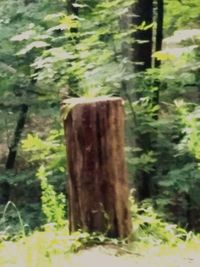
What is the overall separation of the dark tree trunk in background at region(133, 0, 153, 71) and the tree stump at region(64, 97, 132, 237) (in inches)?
155

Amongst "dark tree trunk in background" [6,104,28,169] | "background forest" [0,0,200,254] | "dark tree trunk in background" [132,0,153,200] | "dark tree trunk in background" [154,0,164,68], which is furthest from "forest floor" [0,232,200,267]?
"dark tree trunk in background" [6,104,28,169]

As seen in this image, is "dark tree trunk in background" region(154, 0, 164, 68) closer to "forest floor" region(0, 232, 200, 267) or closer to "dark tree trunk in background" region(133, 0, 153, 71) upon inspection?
"dark tree trunk in background" region(133, 0, 153, 71)

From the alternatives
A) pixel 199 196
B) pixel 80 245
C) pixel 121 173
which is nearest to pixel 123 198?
pixel 121 173

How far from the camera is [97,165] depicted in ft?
11.8

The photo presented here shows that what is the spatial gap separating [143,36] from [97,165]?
14.4 ft

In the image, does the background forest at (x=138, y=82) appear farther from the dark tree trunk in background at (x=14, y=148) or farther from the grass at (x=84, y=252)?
the grass at (x=84, y=252)

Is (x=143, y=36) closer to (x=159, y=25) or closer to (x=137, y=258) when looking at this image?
(x=159, y=25)

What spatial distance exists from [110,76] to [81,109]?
3.25 m

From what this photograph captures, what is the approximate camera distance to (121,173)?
3670mm

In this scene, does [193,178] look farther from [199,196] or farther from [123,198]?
[123,198]

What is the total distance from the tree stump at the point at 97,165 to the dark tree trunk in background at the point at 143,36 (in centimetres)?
393

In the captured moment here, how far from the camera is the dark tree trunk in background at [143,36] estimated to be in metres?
7.61

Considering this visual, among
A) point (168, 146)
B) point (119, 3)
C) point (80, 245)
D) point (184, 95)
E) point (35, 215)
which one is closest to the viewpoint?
point (80, 245)

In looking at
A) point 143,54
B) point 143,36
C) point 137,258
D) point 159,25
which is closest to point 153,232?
point 137,258
